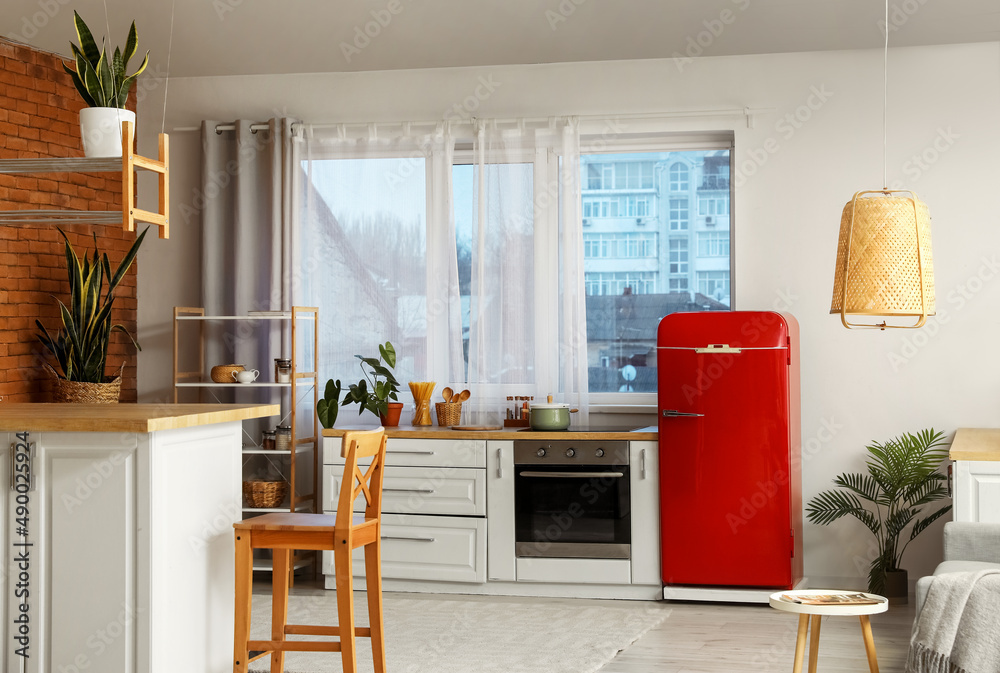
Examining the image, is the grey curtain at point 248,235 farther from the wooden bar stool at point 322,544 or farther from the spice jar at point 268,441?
the wooden bar stool at point 322,544

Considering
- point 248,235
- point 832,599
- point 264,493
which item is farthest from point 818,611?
point 248,235

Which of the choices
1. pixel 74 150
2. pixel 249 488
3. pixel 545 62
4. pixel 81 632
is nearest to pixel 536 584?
pixel 249 488

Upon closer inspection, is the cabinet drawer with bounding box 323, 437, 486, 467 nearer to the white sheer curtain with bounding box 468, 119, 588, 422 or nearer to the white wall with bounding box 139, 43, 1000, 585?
the white sheer curtain with bounding box 468, 119, 588, 422

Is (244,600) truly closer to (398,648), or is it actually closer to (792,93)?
(398,648)

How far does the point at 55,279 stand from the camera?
4945mm

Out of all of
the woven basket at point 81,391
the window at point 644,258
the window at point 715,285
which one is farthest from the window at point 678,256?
the woven basket at point 81,391

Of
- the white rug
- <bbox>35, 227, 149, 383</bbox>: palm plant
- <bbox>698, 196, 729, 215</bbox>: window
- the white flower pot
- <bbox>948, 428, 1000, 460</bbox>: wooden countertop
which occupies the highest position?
<bbox>698, 196, 729, 215</bbox>: window

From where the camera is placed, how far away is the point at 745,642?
3.89m

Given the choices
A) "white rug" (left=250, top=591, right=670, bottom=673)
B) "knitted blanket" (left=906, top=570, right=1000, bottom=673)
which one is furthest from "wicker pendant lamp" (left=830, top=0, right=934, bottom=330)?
"white rug" (left=250, top=591, right=670, bottom=673)

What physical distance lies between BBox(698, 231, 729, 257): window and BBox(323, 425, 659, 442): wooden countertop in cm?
106

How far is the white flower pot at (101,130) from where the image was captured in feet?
10.4

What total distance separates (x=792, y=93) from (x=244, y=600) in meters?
3.71

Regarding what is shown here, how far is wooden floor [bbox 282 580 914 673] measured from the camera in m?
3.57

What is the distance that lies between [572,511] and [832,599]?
2.06 m
